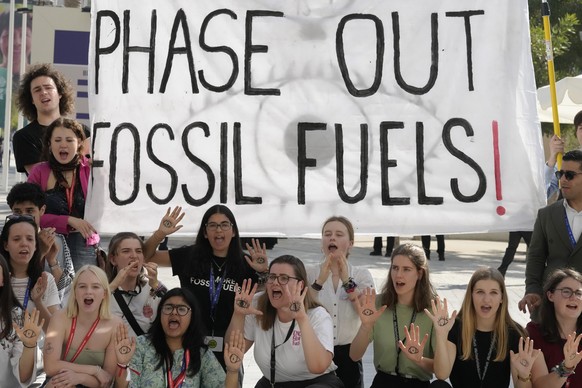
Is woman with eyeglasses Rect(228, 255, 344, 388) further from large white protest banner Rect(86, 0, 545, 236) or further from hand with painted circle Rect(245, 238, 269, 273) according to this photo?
large white protest banner Rect(86, 0, 545, 236)

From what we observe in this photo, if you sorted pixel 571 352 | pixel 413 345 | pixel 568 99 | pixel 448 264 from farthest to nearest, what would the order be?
pixel 448 264 → pixel 568 99 → pixel 413 345 → pixel 571 352

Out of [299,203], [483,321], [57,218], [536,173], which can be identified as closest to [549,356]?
[483,321]

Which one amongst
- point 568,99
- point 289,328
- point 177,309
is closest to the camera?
point 177,309

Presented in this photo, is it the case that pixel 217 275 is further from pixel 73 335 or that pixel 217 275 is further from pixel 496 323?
pixel 496 323

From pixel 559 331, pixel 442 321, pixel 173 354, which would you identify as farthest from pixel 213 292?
pixel 559 331

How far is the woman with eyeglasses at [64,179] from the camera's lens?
6773 mm

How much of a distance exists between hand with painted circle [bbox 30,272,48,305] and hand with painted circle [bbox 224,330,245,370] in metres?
1.24

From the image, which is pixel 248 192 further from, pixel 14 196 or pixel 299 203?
pixel 14 196

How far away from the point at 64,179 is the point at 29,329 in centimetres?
99

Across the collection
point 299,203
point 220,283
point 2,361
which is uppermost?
point 299,203

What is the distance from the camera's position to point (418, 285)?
6.54 meters

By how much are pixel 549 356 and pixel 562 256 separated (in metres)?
0.60

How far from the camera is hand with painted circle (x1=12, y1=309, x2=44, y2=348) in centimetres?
629

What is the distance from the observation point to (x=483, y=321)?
641cm
